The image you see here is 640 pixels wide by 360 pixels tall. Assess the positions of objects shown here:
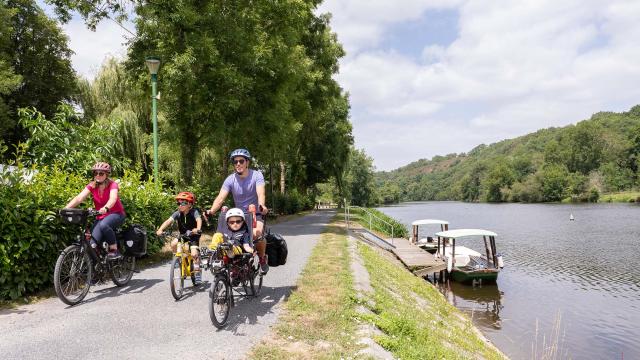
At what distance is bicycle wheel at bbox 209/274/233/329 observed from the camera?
5.54m

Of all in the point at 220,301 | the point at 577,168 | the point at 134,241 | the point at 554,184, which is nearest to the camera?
the point at 220,301

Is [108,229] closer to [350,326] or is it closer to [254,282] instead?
[254,282]

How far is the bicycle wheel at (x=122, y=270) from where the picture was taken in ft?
25.1

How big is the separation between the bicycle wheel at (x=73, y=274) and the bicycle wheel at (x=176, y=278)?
1.27m

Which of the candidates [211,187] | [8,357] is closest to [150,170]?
[211,187]

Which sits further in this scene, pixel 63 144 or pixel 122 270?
pixel 63 144

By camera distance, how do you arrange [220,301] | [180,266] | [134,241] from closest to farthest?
[220,301] → [180,266] → [134,241]

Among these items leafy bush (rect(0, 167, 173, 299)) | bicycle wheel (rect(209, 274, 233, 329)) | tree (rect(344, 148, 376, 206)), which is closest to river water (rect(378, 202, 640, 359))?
bicycle wheel (rect(209, 274, 233, 329))

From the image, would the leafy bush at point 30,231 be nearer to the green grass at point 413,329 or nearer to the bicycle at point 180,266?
the bicycle at point 180,266

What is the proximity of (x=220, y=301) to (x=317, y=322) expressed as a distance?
1.37 metres

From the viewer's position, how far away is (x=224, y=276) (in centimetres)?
582

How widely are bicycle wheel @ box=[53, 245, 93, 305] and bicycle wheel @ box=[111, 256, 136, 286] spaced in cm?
71

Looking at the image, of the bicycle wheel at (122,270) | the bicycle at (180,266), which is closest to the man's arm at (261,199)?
the bicycle at (180,266)

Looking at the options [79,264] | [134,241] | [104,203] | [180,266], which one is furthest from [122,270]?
[180,266]
